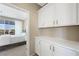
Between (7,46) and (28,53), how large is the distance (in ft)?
6.61

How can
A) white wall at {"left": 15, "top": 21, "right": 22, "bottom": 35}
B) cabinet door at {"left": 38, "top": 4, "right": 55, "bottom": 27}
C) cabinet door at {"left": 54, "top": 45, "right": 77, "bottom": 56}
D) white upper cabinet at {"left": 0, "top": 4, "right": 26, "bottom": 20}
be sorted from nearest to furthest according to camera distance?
cabinet door at {"left": 54, "top": 45, "right": 77, "bottom": 56} < cabinet door at {"left": 38, "top": 4, "right": 55, "bottom": 27} < white upper cabinet at {"left": 0, "top": 4, "right": 26, "bottom": 20} < white wall at {"left": 15, "top": 21, "right": 22, "bottom": 35}

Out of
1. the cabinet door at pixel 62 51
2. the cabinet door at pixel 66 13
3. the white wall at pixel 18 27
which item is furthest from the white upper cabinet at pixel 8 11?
the cabinet door at pixel 62 51

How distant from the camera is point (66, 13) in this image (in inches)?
79.0

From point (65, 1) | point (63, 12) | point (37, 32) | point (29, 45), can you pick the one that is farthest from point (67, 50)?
point (37, 32)

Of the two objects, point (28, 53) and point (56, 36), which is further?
point (28, 53)

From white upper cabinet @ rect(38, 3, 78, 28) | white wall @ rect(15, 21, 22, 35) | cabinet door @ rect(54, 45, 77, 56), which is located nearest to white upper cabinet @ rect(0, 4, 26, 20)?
white wall @ rect(15, 21, 22, 35)

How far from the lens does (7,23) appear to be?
549 cm

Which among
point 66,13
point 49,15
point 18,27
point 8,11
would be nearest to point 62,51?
point 66,13

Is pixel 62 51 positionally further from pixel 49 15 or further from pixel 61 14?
pixel 49 15

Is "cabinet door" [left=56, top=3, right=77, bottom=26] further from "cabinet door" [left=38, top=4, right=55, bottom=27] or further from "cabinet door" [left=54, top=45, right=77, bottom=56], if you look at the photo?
"cabinet door" [left=54, top=45, right=77, bottom=56]

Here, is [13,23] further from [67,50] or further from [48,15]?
[67,50]

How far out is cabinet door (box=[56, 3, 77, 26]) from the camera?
178 centimetres

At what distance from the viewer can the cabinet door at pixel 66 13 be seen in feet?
5.84

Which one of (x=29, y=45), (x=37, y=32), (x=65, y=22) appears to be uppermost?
(x=65, y=22)
